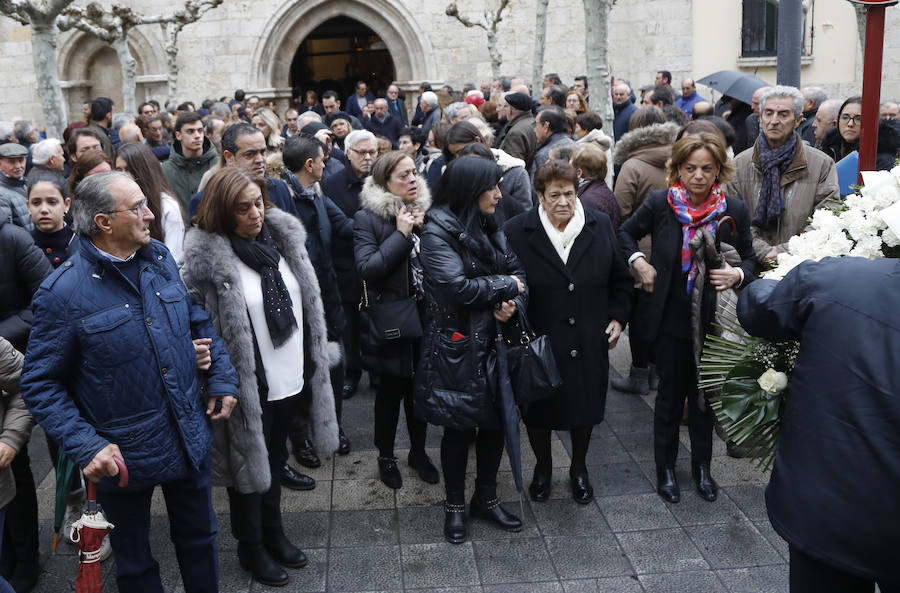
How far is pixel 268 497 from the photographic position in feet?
13.7

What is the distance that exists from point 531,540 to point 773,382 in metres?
1.98

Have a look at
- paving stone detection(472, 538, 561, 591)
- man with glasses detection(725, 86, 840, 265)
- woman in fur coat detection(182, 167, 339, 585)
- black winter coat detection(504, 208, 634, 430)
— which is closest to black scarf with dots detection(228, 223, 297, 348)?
woman in fur coat detection(182, 167, 339, 585)

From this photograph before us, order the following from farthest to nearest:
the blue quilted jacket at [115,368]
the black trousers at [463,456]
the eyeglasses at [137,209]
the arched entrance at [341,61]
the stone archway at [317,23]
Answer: the arched entrance at [341,61]
the stone archway at [317,23]
the black trousers at [463,456]
the eyeglasses at [137,209]
the blue quilted jacket at [115,368]

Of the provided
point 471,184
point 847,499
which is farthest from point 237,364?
point 847,499

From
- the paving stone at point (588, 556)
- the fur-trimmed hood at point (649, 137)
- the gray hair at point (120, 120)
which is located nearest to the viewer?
the paving stone at point (588, 556)

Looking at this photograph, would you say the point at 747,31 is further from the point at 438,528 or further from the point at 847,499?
the point at 847,499

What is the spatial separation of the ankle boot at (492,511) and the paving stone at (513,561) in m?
0.11

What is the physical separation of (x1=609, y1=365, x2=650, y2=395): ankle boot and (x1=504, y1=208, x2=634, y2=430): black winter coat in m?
1.88

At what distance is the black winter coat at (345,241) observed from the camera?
5906 millimetres

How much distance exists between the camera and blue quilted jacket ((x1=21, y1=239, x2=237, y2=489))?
313 centimetres

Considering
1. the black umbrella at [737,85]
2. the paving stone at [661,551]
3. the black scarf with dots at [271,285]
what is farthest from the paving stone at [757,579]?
the black umbrella at [737,85]

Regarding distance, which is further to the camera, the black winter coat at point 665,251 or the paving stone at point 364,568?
the black winter coat at point 665,251

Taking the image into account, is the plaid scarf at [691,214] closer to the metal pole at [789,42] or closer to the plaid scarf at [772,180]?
the plaid scarf at [772,180]

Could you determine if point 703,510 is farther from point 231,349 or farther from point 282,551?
point 231,349
